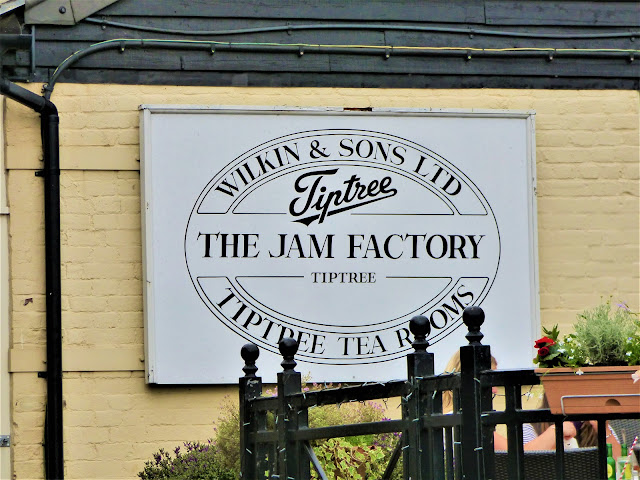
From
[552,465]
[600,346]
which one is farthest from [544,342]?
[552,465]

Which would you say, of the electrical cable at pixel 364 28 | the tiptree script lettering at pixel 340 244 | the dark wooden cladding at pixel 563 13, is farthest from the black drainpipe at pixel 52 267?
the dark wooden cladding at pixel 563 13

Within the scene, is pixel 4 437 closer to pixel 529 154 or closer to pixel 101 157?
pixel 101 157

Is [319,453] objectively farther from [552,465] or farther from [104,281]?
[104,281]

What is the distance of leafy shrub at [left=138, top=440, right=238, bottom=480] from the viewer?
21.5 ft

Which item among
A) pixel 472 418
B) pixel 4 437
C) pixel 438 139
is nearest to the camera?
pixel 472 418

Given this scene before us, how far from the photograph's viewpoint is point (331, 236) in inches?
301

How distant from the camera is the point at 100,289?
7430mm

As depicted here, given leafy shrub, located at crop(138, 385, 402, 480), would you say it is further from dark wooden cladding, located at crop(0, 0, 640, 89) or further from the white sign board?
dark wooden cladding, located at crop(0, 0, 640, 89)

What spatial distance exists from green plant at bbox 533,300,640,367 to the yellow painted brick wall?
4.11 meters

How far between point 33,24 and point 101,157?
953mm

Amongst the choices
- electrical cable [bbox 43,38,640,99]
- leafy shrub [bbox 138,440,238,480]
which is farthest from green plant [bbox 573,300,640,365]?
electrical cable [bbox 43,38,640,99]

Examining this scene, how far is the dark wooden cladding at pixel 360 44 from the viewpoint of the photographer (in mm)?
7625

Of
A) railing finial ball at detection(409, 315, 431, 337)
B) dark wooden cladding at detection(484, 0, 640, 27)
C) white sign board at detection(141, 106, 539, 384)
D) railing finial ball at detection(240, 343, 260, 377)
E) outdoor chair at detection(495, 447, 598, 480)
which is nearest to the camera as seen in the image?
railing finial ball at detection(409, 315, 431, 337)

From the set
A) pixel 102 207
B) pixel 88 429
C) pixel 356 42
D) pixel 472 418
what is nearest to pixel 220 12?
pixel 356 42
